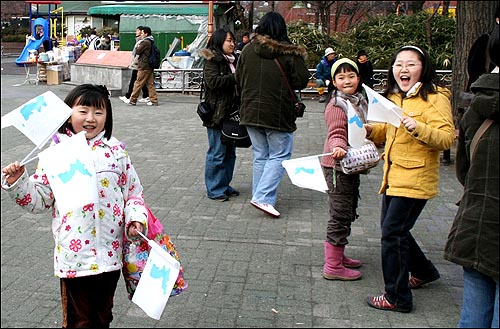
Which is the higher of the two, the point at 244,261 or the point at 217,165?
the point at 217,165

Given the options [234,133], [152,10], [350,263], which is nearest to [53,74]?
[152,10]

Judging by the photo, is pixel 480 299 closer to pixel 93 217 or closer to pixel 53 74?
pixel 93 217

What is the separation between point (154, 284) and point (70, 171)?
73 centimetres

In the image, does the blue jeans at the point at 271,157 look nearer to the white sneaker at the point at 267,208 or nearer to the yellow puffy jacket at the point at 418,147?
the white sneaker at the point at 267,208

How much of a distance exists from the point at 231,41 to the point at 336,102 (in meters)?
2.29

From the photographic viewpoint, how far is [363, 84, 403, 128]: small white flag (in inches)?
138

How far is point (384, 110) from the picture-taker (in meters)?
3.52

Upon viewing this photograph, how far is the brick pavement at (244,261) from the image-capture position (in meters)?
3.89

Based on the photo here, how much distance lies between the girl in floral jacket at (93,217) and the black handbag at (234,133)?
3.10 m

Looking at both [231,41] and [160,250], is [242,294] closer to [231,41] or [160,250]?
[160,250]

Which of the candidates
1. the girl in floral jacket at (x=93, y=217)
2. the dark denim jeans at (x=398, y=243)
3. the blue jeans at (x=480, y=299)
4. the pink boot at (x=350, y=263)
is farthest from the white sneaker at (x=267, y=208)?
the blue jeans at (x=480, y=299)

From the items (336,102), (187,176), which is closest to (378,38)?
(187,176)

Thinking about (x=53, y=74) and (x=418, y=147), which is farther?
(x=53, y=74)

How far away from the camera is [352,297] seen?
13.9ft
